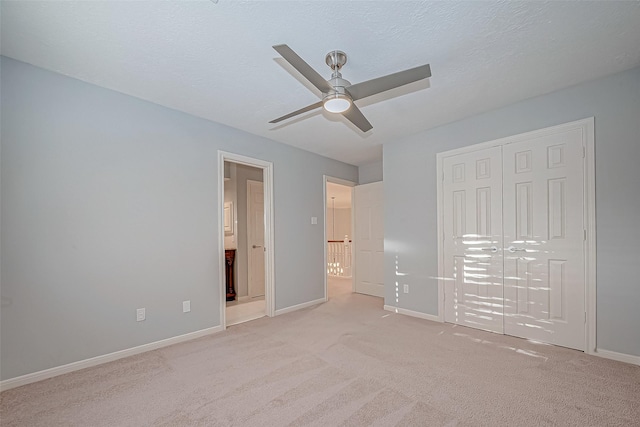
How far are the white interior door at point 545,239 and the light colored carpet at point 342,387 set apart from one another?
0.78ft

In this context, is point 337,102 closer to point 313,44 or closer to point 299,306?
point 313,44

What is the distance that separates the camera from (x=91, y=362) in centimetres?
247

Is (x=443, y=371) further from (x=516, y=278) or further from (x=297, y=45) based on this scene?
(x=297, y=45)

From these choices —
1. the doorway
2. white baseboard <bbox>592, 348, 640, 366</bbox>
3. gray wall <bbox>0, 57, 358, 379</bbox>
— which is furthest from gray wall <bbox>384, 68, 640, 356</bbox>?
gray wall <bbox>0, 57, 358, 379</bbox>

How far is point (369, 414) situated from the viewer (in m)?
1.81

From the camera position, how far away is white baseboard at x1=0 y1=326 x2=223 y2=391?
7.04ft

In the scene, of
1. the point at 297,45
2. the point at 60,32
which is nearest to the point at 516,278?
the point at 297,45

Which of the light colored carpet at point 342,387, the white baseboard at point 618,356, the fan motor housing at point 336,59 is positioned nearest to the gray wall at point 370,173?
the light colored carpet at point 342,387

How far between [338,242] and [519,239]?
4.79 m

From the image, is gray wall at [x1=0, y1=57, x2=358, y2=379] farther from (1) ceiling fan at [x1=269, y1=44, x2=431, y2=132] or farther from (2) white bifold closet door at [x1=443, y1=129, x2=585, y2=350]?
(2) white bifold closet door at [x1=443, y1=129, x2=585, y2=350]

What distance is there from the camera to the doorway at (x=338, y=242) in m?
5.17

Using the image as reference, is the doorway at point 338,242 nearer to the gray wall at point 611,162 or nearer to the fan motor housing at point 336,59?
the gray wall at point 611,162

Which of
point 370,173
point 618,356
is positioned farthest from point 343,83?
point 370,173

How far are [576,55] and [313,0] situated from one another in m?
2.09
